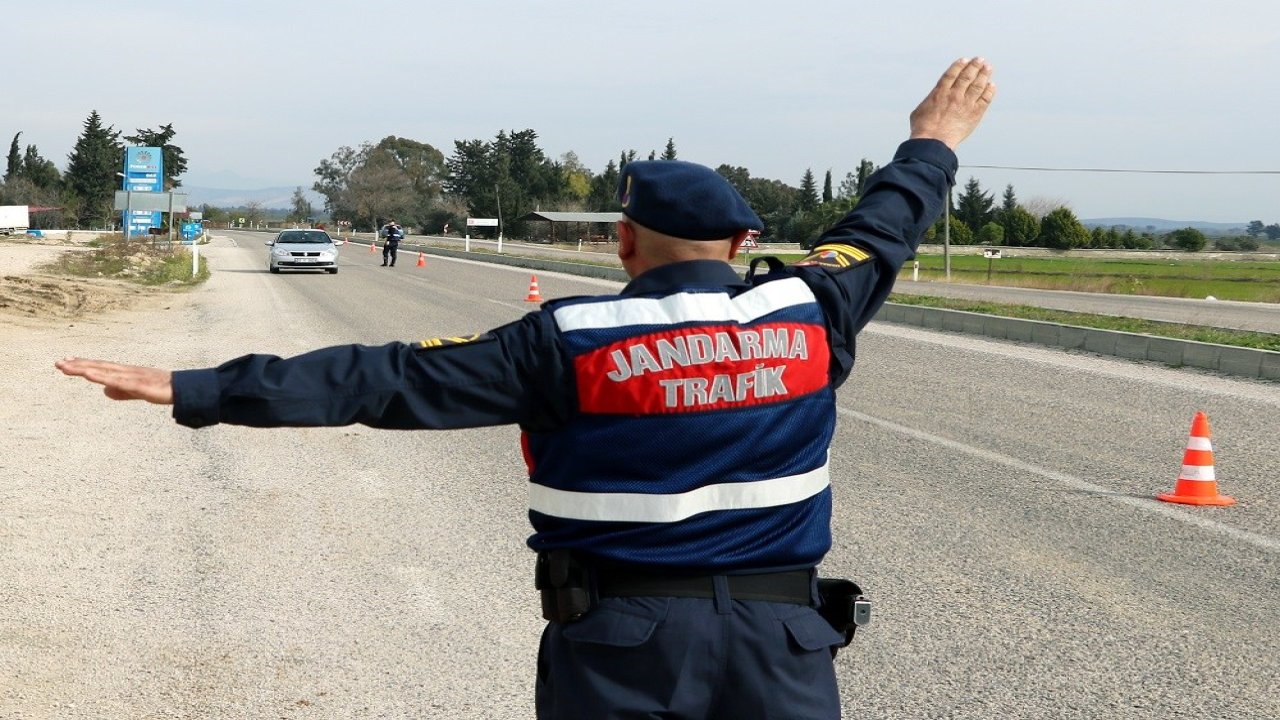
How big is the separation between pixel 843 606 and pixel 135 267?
1440 inches

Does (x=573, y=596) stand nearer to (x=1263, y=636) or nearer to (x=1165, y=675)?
(x=1165, y=675)

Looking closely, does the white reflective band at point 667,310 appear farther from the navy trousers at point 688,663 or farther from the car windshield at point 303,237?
the car windshield at point 303,237

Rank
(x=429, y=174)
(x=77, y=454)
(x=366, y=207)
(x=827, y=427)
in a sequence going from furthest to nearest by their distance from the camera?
(x=429, y=174), (x=366, y=207), (x=77, y=454), (x=827, y=427)

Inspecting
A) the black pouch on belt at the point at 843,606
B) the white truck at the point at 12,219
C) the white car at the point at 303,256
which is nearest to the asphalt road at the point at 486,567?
the black pouch on belt at the point at 843,606

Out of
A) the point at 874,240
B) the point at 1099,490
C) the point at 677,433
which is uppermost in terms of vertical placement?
the point at 874,240

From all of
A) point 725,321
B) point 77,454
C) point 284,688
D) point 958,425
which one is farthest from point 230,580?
point 958,425

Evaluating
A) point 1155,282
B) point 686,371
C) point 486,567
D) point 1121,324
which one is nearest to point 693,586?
point 686,371

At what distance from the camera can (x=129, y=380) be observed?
82.3 inches

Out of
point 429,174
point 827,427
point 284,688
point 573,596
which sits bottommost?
point 284,688

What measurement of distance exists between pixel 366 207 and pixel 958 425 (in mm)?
141569

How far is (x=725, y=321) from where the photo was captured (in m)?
2.20

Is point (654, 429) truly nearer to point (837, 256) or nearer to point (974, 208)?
point (837, 256)

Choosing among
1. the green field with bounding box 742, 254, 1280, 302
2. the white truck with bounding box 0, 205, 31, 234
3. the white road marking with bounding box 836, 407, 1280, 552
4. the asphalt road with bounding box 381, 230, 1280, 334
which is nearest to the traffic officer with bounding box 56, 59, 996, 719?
the white road marking with bounding box 836, 407, 1280, 552

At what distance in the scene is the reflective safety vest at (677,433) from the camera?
7.08 feet
